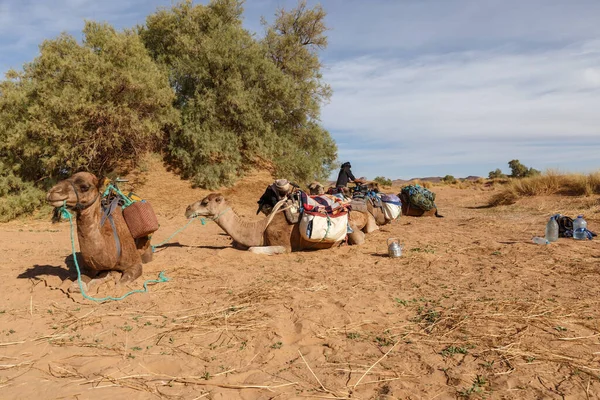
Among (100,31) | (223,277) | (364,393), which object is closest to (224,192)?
(100,31)

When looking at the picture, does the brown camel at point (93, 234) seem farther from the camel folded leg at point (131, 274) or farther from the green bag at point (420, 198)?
the green bag at point (420, 198)

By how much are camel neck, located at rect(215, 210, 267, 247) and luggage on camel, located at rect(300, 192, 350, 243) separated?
33.7 inches

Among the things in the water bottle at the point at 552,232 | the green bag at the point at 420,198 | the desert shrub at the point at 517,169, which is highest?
the desert shrub at the point at 517,169

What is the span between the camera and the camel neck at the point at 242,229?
878 centimetres

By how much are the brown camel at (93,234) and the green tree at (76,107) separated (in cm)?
1041

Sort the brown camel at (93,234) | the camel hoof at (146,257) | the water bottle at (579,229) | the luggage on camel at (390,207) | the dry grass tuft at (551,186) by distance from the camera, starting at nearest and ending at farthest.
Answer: the brown camel at (93,234)
the camel hoof at (146,257)
the water bottle at (579,229)
the luggage on camel at (390,207)
the dry grass tuft at (551,186)

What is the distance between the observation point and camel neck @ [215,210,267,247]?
28.8 ft

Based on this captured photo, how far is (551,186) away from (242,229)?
15.9 meters

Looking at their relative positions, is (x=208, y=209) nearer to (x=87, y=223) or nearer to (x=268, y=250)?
(x=268, y=250)

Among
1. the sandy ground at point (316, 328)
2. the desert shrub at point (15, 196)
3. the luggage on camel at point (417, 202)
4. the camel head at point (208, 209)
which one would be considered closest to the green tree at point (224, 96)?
the desert shrub at point (15, 196)

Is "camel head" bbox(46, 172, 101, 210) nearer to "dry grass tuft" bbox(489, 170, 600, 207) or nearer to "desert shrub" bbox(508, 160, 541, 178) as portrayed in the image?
"dry grass tuft" bbox(489, 170, 600, 207)

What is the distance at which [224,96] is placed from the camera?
18531 millimetres

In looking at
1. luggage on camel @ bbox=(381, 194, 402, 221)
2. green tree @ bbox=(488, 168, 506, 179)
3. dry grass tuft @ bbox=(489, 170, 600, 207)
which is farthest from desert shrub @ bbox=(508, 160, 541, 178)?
luggage on camel @ bbox=(381, 194, 402, 221)

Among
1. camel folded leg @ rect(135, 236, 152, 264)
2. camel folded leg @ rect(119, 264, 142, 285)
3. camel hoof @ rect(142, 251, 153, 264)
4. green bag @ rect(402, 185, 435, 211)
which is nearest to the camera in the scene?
camel folded leg @ rect(119, 264, 142, 285)
